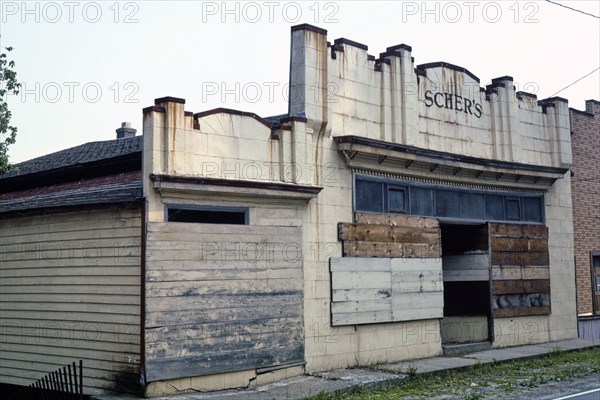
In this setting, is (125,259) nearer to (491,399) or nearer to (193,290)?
(193,290)

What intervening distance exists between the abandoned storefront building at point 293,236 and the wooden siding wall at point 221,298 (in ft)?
0.10

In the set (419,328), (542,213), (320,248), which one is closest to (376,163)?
(320,248)

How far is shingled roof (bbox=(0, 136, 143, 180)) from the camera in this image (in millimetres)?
17578

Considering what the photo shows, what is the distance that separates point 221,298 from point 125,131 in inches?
532

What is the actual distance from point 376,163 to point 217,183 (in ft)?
14.7

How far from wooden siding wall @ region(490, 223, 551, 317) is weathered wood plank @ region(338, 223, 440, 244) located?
257cm

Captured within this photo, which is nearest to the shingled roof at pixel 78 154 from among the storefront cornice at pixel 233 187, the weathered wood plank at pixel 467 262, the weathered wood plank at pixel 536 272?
the storefront cornice at pixel 233 187

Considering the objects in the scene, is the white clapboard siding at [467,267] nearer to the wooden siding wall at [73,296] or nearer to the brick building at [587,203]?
the brick building at [587,203]

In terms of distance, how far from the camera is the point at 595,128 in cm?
2216

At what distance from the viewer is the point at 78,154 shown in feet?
63.5

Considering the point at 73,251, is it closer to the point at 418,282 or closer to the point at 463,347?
the point at 418,282

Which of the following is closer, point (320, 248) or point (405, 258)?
point (320, 248)

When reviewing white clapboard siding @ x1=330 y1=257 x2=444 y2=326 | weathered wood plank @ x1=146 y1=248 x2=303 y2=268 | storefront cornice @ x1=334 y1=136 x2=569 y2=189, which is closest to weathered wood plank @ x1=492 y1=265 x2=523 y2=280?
storefront cornice @ x1=334 y1=136 x2=569 y2=189

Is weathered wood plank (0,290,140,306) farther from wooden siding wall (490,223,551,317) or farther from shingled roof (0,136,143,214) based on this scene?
wooden siding wall (490,223,551,317)
